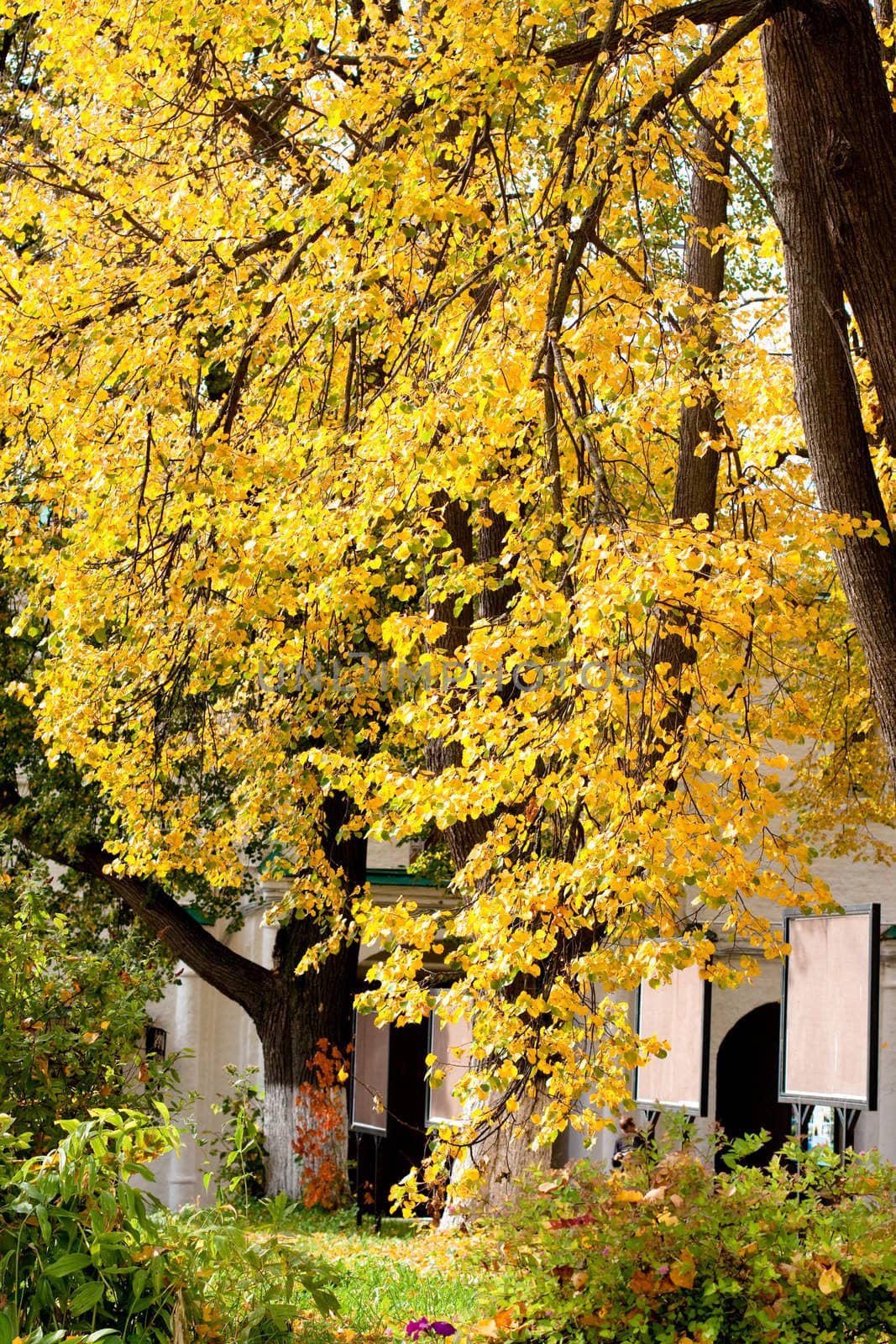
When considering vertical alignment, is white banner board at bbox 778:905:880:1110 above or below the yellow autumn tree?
below

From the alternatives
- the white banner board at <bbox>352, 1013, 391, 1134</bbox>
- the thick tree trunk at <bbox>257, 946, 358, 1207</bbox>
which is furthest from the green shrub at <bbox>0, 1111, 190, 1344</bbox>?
the thick tree trunk at <bbox>257, 946, 358, 1207</bbox>

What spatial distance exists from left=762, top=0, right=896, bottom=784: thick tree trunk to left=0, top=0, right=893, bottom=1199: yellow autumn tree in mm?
89

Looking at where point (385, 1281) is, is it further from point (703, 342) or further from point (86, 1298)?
point (703, 342)

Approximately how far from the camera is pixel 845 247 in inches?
225

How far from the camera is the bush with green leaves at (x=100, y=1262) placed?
140 inches

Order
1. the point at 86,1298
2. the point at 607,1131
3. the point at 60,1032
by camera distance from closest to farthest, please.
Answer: the point at 86,1298 < the point at 60,1032 < the point at 607,1131

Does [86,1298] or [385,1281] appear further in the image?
[385,1281]

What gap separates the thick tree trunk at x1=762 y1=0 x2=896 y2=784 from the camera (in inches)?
224

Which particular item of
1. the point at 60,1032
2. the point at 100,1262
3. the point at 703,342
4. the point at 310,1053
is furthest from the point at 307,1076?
the point at 100,1262

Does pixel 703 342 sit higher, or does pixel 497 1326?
pixel 703 342

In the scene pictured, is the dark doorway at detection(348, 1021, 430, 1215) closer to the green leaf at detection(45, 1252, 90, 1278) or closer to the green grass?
the green grass

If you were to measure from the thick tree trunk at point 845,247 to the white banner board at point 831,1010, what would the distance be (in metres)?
2.22

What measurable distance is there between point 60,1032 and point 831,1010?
13.7 ft

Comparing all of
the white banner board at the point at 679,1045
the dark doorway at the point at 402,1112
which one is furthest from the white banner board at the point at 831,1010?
the dark doorway at the point at 402,1112
